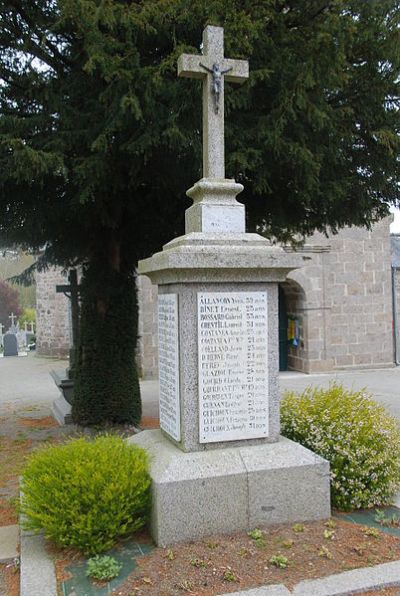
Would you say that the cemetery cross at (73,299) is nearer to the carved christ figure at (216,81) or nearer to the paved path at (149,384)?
the paved path at (149,384)

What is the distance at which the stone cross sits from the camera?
4.40 m

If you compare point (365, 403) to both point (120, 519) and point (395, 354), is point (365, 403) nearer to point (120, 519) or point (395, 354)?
point (120, 519)

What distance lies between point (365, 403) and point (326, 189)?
2.79 m

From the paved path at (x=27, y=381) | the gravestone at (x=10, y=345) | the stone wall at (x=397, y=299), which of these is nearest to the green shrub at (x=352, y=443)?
the paved path at (x=27, y=381)

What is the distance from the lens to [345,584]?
123 inches

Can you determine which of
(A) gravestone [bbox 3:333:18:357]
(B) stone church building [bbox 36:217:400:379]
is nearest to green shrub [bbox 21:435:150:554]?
(B) stone church building [bbox 36:217:400:379]

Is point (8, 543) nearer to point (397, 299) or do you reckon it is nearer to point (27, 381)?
point (27, 381)

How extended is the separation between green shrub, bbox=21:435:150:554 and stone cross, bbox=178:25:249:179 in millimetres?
2331

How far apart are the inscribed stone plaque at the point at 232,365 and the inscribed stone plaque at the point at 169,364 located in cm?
20

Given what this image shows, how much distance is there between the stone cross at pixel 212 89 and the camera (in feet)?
14.4

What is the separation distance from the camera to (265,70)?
5.28m

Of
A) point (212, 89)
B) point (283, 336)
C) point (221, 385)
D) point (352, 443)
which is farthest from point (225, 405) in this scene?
point (283, 336)

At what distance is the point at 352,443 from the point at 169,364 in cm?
164

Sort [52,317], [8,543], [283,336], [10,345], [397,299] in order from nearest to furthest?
[8,543]
[283,336]
[397,299]
[52,317]
[10,345]
